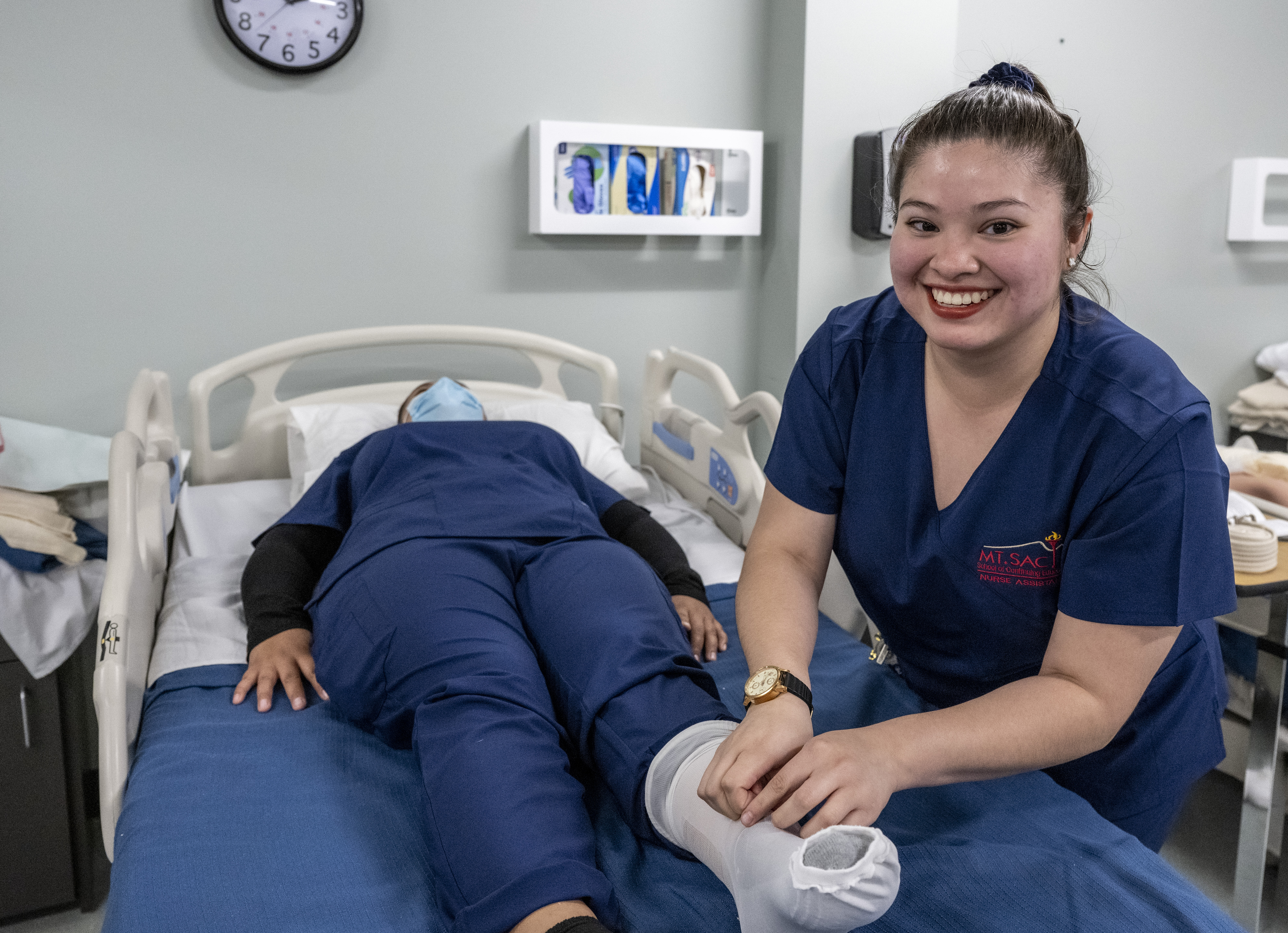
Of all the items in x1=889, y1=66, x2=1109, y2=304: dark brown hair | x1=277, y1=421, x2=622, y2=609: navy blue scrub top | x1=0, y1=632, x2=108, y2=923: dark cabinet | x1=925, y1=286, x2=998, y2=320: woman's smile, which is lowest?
x1=0, y1=632, x2=108, y2=923: dark cabinet

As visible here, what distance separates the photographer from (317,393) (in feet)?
7.72

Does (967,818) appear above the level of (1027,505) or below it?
below

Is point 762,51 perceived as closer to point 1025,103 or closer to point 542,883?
point 1025,103

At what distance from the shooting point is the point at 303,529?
163 centimetres

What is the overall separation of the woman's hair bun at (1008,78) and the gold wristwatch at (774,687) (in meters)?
0.63

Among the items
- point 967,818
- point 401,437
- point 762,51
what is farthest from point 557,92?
point 967,818

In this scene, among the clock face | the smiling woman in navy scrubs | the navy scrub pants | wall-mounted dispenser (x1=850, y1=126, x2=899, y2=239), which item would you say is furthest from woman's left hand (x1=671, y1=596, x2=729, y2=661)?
the clock face

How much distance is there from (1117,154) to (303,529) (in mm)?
2622

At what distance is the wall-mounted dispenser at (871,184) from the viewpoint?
8.05 feet

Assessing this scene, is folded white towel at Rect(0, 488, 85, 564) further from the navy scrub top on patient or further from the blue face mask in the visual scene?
the navy scrub top on patient

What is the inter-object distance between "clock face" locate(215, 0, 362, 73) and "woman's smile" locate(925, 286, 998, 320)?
5.94 ft

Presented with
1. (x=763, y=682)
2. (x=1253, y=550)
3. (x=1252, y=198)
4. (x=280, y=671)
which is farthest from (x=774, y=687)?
(x=1252, y=198)

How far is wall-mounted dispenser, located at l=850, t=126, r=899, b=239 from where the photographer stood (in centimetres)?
245

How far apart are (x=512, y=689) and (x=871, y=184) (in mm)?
1857
